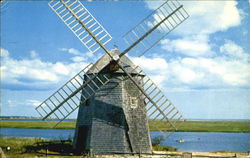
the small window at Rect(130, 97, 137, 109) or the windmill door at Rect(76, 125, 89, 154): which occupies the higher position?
the small window at Rect(130, 97, 137, 109)

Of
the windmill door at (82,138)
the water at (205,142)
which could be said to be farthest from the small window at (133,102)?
the water at (205,142)

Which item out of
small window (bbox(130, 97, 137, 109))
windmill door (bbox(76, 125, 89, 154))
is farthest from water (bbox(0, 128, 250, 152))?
small window (bbox(130, 97, 137, 109))

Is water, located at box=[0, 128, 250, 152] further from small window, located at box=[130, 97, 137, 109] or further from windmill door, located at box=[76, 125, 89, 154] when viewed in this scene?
small window, located at box=[130, 97, 137, 109]

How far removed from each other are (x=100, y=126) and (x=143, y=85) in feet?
10.7

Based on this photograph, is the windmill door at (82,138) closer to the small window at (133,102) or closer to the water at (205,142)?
the small window at (133,102)

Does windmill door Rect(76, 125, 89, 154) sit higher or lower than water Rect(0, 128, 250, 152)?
lower

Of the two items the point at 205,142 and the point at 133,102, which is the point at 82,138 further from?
the point at 205,142

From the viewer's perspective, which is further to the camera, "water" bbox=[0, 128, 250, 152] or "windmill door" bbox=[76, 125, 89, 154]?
"water" bbox=[0, 128, 250, 152]

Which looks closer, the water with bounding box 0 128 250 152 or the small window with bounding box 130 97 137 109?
the small window with bounding box 130 97 137 109

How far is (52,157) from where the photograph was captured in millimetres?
14797

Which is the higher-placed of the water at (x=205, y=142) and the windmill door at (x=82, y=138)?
the water at (x=205, y=142)

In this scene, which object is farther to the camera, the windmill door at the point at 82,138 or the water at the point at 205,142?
the water at the point at 205,142

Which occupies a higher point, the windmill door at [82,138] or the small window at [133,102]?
the small window at [133,102]

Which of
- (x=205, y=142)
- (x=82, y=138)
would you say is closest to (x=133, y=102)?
(x=82, y=138)
